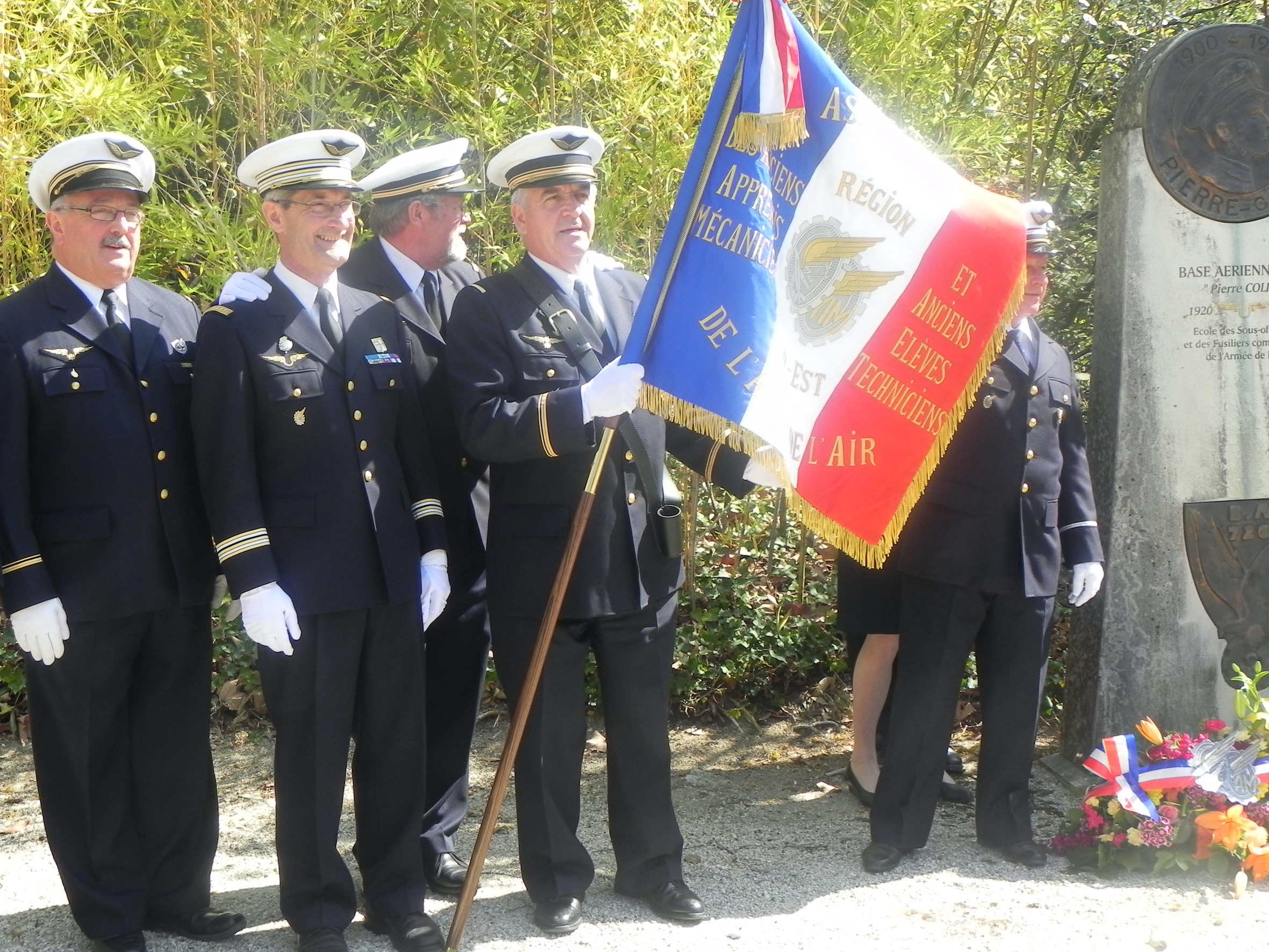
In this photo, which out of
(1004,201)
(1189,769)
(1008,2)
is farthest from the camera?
(1008,2)

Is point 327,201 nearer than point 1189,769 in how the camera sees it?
Yes

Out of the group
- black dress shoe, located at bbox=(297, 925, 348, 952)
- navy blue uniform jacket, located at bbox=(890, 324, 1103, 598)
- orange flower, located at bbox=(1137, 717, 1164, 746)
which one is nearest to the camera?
black dress shoe, located at bbox=(297, 925, 348, 952)

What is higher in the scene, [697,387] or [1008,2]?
[1008,2]

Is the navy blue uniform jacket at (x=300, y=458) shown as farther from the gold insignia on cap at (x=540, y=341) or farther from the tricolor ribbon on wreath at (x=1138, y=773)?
the tricolor ribbon on wreath at (x=1138, y=773)

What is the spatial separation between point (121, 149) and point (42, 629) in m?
1.22

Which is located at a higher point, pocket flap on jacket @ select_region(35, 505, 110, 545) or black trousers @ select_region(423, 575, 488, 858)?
pocket flap on jacket @ select_region(35, 505, 110, 545)

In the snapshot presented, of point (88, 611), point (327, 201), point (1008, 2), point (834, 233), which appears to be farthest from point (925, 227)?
point (1008, 2)

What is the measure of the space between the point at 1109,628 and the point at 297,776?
2.78 metres

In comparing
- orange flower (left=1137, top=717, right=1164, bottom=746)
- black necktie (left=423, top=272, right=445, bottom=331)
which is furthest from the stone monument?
black necktie (left=423, top=272, right=445, bottom=331)

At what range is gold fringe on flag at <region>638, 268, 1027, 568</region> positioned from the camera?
347 centimetres

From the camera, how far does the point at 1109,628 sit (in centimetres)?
478

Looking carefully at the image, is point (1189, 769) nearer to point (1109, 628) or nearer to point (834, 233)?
point (1109, 628)

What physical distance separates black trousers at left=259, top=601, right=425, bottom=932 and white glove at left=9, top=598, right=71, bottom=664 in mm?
492

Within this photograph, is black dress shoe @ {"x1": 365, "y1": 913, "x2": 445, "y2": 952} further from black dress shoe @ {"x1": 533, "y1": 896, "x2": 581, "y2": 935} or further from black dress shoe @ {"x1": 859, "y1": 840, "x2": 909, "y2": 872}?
black dress shoe @ {"x1": 859, "y1": 840, "x2": 909, "y2": 872}
